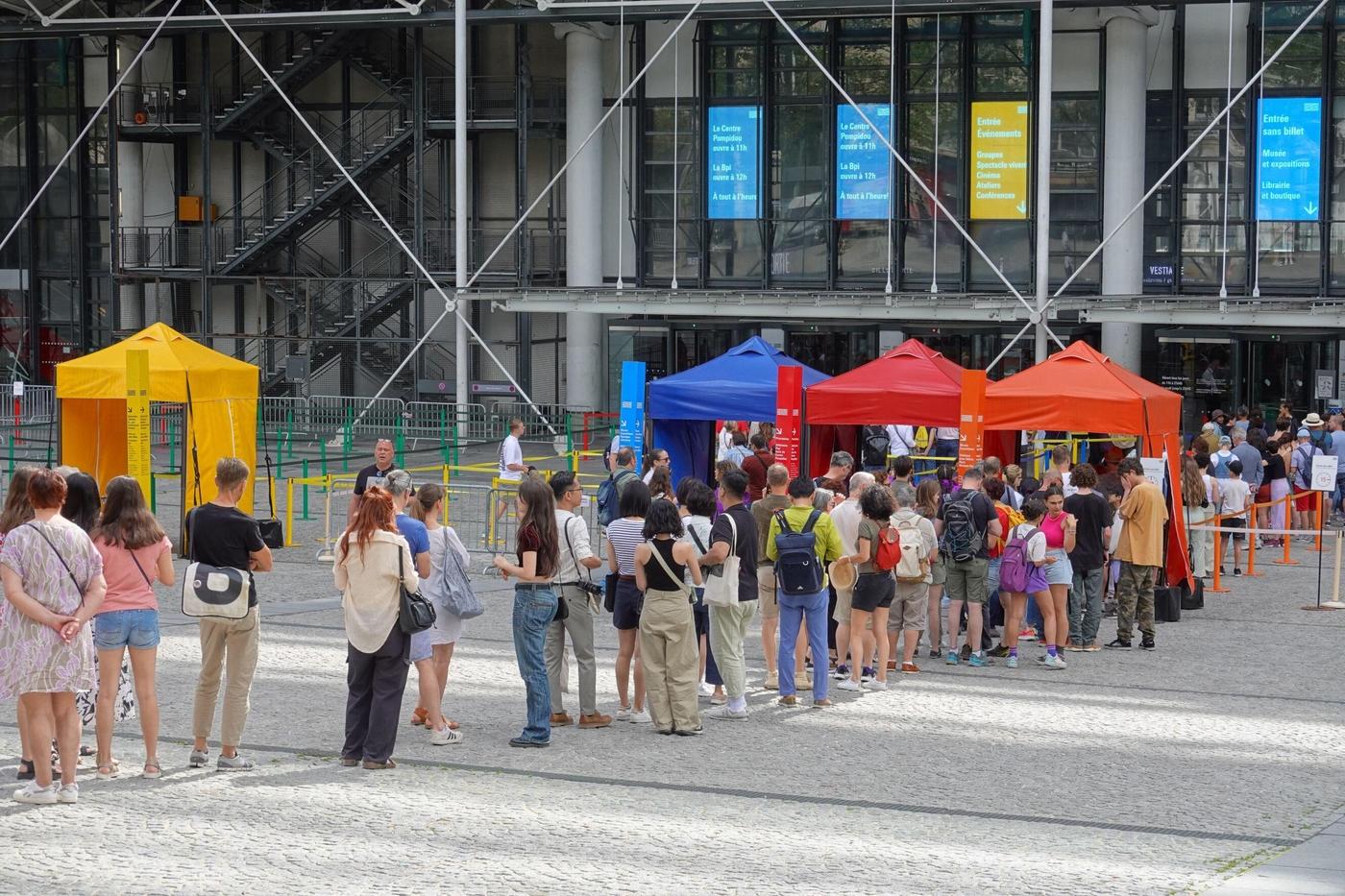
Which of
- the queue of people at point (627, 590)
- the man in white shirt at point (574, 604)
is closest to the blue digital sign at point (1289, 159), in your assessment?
the queue of people at point (627, 590)

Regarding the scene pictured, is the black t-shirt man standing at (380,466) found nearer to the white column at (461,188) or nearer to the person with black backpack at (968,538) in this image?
the person with black backpack at (968,538)

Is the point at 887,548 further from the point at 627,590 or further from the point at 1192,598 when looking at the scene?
the point at 1192,598

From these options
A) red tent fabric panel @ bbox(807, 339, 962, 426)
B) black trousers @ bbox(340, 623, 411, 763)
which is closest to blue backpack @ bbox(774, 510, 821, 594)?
black trousers @ bbox(340, 623, 411, 763)

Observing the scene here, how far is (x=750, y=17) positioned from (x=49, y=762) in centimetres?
2662

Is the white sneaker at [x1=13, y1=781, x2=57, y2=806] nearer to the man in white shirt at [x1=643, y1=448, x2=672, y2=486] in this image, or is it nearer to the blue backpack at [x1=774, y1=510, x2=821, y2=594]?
the blue backpack at [x1=774, y1=510, x2=821, y2=594]

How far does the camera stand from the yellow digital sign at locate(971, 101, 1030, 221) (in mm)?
33188

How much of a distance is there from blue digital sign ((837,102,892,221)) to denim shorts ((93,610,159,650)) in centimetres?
2574

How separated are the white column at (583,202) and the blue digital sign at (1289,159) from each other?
12.6 metres

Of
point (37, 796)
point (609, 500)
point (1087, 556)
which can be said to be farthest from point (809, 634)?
point (37, 796)

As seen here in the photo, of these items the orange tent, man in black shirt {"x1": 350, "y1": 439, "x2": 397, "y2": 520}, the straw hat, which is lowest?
the straw hat

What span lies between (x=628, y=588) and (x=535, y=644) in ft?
3.11

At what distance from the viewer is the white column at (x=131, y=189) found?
40.7 m

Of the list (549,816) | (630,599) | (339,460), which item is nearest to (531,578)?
(630,599)

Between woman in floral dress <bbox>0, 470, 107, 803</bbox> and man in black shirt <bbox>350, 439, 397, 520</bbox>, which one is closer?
woman in floral dress <bbox>0, 470, 107, 803</bbox>
